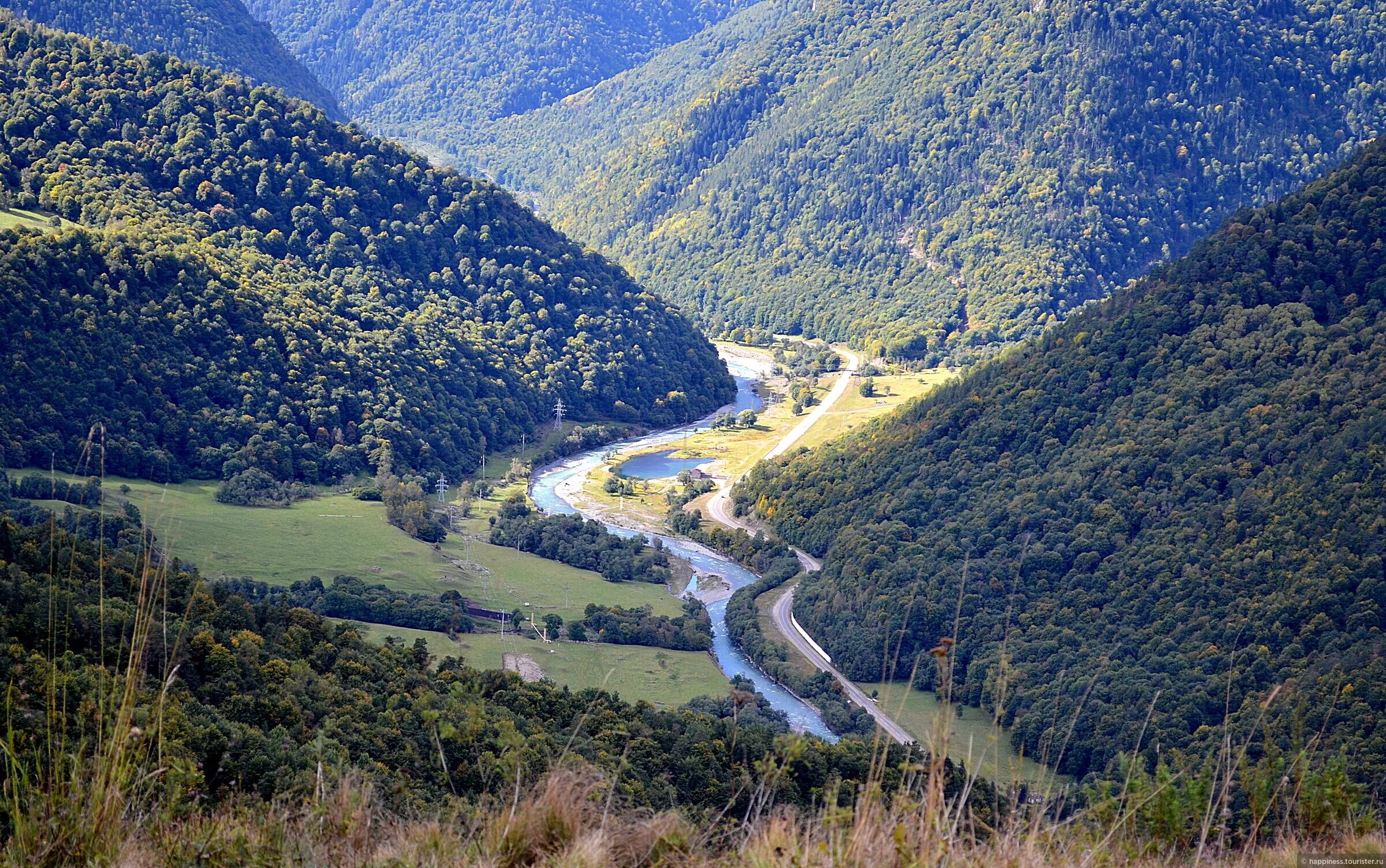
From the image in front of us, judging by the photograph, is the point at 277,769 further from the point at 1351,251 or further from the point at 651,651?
the point at 1351,251

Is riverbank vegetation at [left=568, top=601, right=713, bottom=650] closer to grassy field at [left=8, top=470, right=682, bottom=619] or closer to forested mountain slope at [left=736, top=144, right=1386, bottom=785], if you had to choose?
grassy field at [left=8, top=470, right=682, bottom=619]

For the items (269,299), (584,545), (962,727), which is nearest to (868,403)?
(584,545)

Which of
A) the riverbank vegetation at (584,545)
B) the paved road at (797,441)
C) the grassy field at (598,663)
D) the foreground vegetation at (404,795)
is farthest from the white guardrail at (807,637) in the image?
the foreground vegetation at (404,795)

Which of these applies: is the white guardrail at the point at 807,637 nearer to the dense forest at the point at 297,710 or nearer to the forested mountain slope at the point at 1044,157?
the dense forest at the point at 297,710

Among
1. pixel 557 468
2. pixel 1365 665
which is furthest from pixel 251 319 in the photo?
pixel 1365 665

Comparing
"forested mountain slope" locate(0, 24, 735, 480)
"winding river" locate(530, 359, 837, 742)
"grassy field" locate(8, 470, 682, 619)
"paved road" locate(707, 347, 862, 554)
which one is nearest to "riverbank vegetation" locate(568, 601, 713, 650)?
"winding river" locate(530, 359, 837, 742)

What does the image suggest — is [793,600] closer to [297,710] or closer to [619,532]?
[619,532]
